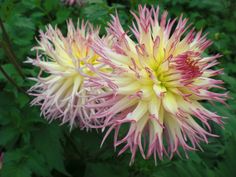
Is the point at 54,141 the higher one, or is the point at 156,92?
the point at 156,92

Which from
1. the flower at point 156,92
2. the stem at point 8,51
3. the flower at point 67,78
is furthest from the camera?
the stem at point 8,51

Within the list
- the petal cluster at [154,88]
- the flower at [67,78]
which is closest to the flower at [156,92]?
the petal cluster at [154,88]

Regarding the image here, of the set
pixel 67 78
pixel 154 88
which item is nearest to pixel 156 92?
pixel 154 88

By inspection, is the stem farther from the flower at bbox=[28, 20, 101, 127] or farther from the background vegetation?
the flower at bbox=[28, 20, 101, 127]

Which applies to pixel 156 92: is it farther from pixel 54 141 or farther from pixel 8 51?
pixel 8 51

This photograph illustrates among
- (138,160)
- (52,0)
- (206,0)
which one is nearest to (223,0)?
(206,0)

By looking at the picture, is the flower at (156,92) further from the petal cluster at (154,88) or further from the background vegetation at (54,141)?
the background vegetation at (54,141)

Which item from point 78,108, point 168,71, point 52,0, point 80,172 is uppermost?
point 52,0

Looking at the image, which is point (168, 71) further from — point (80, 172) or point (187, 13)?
point (187, 13)

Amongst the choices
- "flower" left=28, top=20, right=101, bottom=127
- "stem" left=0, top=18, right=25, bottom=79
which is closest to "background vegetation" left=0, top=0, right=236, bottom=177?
"stem" left=0, top=18, right=25, bottom=79
